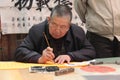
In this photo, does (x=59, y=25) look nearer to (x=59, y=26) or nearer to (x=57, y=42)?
(x=59, y=26)

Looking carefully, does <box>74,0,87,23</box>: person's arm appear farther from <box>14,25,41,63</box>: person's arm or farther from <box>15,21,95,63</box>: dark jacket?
<box>14,25,41,63</box>: person's arm

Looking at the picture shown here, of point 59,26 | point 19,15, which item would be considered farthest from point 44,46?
point 19,15

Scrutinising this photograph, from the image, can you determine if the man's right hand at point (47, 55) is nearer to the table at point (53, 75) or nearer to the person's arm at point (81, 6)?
the table at point (53, 75)

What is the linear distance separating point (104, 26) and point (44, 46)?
55 cm

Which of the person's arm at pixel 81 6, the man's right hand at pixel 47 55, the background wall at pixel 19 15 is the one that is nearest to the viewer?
the man's right hand at pixel 47 55

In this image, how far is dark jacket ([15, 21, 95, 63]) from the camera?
2.07 meters

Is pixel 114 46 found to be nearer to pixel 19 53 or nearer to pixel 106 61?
pixel 106 61

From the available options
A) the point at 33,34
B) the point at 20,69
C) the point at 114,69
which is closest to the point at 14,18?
the point at 33,34

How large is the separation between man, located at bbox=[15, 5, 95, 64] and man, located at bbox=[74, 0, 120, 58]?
0.66ft

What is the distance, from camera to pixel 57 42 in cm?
220

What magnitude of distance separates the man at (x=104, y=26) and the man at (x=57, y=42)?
20 centimetres

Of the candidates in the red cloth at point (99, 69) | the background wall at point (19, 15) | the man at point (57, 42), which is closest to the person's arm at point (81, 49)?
the man at point (57, 42)

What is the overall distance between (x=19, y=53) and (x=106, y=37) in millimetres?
783

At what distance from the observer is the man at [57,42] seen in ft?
6.63
